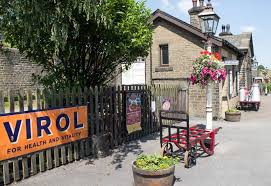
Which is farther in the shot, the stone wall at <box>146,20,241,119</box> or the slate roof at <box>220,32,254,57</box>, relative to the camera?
the slate roof at <box>220,32,254,57</box>

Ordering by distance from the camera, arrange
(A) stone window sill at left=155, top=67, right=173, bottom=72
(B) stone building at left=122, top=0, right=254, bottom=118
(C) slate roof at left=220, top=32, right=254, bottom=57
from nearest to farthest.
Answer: (B) stone building at left=122, top=0, right=254, bottom=118
(A) stone window sill at left=155, top=67, right=173, bottom=72
(C) slate roof at left=220, top=32, right=254, bottom=57

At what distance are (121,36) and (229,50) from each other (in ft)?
36.4

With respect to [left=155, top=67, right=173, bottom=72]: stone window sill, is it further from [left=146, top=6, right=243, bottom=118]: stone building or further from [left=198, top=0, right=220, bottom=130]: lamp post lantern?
[left=198, top=0, right=220, bottom=130]: lamp post lantern

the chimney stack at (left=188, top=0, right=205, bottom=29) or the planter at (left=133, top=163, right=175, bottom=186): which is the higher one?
the chimney stack at (left=188, top=0, right=205, bottom=29)

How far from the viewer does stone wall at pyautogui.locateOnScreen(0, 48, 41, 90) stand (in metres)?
17.4

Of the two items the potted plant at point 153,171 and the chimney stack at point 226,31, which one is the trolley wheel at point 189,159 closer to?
the potted plant at point 153,171

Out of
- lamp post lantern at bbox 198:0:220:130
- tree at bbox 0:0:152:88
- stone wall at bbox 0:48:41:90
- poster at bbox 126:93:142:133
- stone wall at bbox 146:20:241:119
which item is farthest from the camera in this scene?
stone wall at bbox 0:48:41:90

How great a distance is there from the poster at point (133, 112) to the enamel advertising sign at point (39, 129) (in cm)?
200

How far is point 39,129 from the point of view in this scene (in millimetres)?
6461

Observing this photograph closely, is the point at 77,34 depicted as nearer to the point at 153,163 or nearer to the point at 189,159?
the point at 153,163

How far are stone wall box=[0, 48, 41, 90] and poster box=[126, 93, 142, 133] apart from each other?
30.6 ft

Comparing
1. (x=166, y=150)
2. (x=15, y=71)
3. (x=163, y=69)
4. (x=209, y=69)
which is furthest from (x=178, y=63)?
(x=15, y=71)

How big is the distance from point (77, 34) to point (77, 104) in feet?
6.13

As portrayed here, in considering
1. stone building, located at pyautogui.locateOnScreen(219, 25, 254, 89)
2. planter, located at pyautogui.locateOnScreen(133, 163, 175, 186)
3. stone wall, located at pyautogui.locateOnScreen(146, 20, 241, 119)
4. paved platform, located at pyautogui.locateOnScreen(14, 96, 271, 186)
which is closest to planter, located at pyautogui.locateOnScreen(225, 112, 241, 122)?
stone wall, located at pyautogui.locateOnScreen(146, 20, 241, 119)
